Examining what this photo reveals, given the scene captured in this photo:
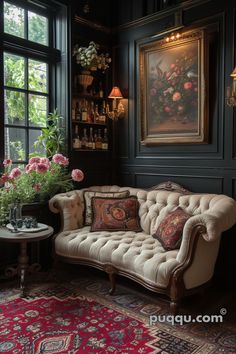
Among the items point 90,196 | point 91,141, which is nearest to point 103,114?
point 91,141

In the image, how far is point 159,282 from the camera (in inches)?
106

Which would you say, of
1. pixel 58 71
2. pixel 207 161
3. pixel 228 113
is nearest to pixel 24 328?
pixel 207 161

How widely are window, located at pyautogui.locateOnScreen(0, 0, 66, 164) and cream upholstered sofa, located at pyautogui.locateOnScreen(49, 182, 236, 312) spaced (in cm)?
89

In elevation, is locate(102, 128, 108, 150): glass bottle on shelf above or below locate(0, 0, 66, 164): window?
below

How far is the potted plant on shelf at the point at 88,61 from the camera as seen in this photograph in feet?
13.4

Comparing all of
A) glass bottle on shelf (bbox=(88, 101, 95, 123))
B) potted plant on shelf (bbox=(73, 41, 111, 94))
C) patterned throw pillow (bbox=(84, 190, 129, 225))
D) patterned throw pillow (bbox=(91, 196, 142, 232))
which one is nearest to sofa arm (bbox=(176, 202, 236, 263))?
patterned throw pillow (bbox=(91, 196, 142, 232))

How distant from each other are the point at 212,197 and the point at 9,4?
3.11 meters

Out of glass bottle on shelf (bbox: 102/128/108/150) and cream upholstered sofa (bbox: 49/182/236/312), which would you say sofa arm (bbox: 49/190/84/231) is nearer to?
cream upholstered sofa (bbox: 49/182/236/312)

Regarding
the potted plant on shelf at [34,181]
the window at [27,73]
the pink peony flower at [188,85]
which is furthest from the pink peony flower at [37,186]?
the pink peony flower at [188,85]

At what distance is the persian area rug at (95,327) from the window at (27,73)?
1700mm

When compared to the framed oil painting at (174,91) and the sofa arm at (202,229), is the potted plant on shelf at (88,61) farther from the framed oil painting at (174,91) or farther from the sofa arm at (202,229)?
the sofa arm at (202,229)

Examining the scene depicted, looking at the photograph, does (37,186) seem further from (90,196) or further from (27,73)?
(27,73)

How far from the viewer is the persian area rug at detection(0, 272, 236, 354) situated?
2291 mm

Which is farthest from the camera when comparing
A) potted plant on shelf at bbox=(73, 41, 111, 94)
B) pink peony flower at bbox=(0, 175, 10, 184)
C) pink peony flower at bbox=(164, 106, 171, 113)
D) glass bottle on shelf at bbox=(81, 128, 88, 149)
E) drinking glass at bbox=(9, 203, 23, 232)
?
glass bottle on shelf at bbox=(81, 128, 88, 149)
